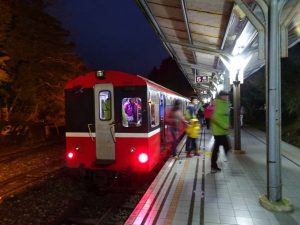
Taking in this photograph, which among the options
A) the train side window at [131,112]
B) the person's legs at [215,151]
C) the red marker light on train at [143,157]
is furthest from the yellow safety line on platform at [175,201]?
the train side window at [131,112]

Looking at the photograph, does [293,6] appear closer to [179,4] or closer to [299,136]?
[179,4]

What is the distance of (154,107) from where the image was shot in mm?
8211

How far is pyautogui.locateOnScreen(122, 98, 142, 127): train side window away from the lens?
24.2ft

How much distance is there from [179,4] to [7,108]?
13416 mm

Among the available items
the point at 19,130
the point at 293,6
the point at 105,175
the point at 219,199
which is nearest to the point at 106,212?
the point at 105,175

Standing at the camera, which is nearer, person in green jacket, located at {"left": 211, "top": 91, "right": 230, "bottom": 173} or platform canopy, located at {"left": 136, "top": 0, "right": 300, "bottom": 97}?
platform canopy, located at {"left": 136, "top": 0, "right": 300, "bottom": 97}

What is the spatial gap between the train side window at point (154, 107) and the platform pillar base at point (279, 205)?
3.24 m

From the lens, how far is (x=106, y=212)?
6.30 metres

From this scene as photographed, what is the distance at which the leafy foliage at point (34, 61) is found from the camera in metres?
15.8

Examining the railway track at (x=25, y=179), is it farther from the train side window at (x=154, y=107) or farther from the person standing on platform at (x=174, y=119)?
the person standing on platform at (x=174, y=119)

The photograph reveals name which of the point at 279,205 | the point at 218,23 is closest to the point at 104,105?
the point at 218,23

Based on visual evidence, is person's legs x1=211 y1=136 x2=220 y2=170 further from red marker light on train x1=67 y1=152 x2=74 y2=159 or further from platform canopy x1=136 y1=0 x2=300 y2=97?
red marker light on train x1=67 y1=152 x2=74 y2=159

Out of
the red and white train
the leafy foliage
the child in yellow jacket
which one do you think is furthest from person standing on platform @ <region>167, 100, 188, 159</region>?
the leafy foliage

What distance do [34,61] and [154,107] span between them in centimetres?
1148
